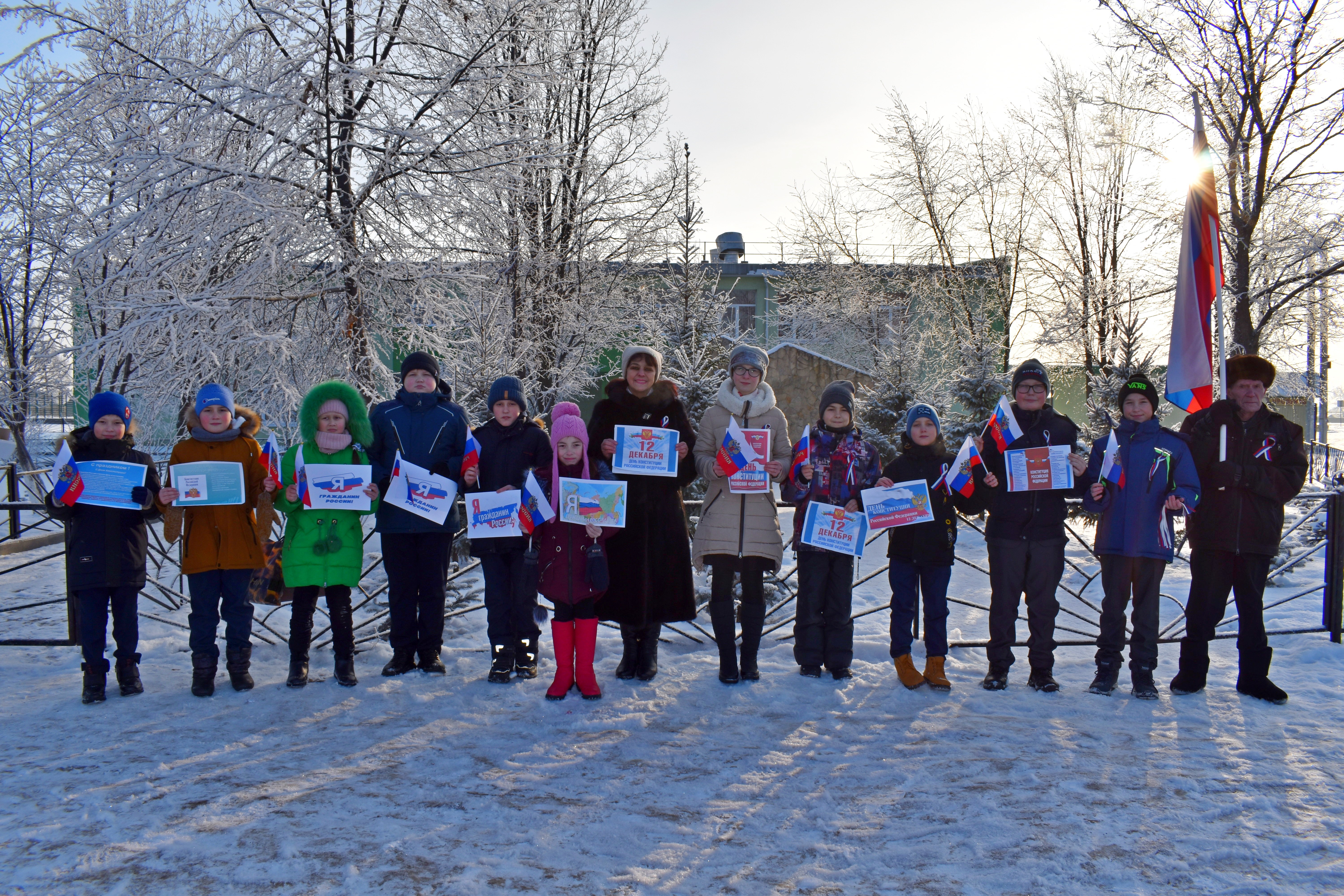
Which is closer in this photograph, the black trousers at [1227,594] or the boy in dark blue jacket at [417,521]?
the black trousers at [1227,594]

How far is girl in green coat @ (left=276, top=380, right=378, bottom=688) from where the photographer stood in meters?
4.87

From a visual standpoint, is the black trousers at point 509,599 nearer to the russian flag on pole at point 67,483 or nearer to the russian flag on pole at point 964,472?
the russian flag on pole at point 67,483

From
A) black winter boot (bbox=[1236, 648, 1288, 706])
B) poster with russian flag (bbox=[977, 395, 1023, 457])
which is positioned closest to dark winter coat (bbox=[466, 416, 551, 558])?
poster with russian flag (bbox=[977, 395, 1023, 457])

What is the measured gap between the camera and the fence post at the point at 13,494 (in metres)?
9.03

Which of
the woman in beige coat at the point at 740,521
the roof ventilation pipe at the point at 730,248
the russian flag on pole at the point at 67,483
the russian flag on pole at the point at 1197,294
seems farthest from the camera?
the roof ventilation pipe at the point at 730,248

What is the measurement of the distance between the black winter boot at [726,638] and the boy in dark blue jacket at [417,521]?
1745 mm

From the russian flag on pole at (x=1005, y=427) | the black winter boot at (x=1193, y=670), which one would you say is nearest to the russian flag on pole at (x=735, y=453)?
the russian flag on pole at (x=1005, y=427)

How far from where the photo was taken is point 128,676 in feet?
15.8

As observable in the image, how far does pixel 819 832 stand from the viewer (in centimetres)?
322

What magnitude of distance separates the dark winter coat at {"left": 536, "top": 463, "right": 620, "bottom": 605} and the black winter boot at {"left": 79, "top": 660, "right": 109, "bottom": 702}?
256 centimetres

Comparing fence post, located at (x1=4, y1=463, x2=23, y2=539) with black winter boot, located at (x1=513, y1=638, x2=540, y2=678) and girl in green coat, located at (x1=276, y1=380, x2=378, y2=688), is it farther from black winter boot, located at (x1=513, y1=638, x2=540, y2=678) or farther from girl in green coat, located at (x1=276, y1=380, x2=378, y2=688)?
black winter boot, located at (x1=513, y1=638, x2=540, y2=678)

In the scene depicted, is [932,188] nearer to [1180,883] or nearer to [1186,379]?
[1186,379]

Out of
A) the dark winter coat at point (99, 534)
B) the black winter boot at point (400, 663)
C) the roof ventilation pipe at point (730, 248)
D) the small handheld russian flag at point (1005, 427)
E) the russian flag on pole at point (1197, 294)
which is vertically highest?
the roof ventilation pipe at point (730, 248)

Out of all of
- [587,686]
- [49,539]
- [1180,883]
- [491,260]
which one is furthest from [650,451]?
[49,539]
